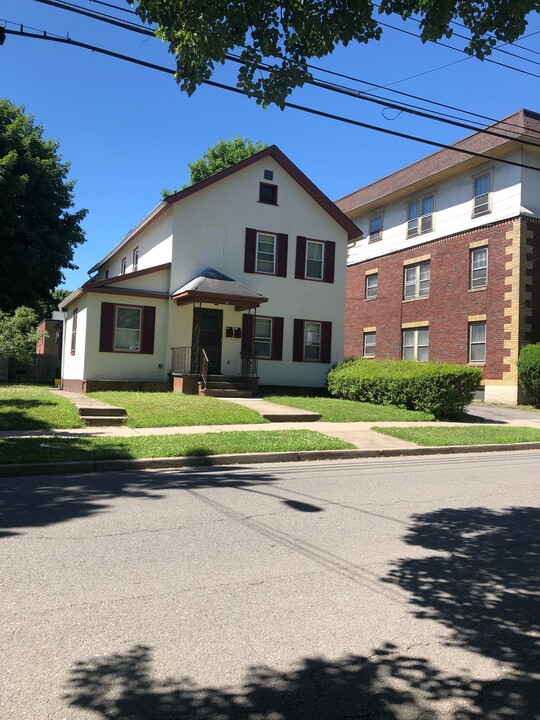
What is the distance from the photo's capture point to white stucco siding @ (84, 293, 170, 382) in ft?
64.5

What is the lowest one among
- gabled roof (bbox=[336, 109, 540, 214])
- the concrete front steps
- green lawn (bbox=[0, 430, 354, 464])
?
green lawn (bbox=[0, 430, 354, 464])

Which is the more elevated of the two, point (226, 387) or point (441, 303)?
point (441, 303)

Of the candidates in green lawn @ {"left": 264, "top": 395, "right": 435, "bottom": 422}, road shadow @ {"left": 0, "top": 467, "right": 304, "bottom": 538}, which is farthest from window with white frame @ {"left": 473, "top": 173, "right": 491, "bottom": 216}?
road shadow @ {"left": 0, "top": 467, "right": 304, "bottom": 538}

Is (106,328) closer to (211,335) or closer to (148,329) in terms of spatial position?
(148,329)

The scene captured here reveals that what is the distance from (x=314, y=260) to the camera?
23234 millimetres

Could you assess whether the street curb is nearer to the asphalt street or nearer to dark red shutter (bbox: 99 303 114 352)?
the asphalt street

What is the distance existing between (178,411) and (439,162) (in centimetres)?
1904

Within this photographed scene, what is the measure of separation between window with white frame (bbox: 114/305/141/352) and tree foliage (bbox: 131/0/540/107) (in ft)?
49.2

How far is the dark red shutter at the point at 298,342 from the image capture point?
22672mm

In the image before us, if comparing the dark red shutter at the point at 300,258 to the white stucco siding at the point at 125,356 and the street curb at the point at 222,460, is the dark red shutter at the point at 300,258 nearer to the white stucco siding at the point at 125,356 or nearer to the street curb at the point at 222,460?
the white stucco siding at the point at 125,356

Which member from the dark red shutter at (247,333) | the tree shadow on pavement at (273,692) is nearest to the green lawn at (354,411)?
the dark red shutter at (247,333)

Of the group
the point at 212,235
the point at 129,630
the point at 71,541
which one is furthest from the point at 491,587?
the point at 212,235

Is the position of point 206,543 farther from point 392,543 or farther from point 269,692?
point 269,692

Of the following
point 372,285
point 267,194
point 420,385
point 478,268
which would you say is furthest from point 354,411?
point 372,285
